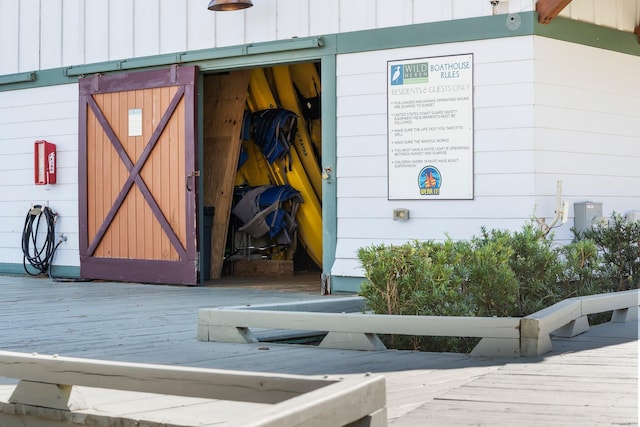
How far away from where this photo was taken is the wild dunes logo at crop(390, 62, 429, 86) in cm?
880

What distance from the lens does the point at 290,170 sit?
12.3 meters

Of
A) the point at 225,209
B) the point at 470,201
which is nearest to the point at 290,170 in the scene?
the point at 225,209

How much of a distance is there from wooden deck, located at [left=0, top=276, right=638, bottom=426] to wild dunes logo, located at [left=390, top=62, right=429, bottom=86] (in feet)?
7.50

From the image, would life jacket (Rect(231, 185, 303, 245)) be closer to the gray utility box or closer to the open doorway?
the open doorway

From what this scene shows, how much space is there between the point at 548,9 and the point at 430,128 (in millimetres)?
1413

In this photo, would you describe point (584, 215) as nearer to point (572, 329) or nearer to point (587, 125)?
point (587, 125)

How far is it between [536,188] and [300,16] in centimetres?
295

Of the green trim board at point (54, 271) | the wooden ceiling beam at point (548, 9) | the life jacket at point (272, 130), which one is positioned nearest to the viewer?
the wooden ceiling beam at point (548, 9)

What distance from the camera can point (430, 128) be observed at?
8.76 m

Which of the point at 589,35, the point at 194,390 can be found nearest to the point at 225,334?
the point at 194,390

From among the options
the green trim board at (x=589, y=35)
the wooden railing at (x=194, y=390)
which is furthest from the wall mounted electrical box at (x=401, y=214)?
the wooden railing at (x=194, y=390)

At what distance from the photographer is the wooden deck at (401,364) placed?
363 centimetres

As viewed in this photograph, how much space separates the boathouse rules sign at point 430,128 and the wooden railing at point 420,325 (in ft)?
8.36

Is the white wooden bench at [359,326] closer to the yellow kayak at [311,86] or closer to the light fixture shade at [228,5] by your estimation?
the light fixture shade at [228,5]
